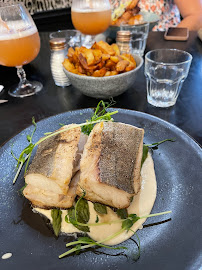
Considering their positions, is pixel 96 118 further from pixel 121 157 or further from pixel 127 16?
pixel 127 16

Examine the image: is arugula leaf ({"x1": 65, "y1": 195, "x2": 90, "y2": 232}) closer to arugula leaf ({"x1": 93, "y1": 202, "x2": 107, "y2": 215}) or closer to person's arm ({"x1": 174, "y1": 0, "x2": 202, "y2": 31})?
arugula leaf ({"x1": 93, "y1": 202, "x2": 107, "y2": 215})

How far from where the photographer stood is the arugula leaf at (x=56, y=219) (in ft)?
3.29

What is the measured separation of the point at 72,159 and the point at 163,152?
523mm

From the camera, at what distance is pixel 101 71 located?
1749 mm

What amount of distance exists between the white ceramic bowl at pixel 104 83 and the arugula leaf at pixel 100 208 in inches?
37.0

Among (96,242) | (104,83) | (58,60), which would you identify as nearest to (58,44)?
(58,60)

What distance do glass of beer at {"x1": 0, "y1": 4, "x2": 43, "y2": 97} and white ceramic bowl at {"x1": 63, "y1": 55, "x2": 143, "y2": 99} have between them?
0.56 meters

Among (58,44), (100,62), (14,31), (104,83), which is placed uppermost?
(14,31)

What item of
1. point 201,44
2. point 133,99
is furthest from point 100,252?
point 201,44

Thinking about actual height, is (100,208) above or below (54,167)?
below

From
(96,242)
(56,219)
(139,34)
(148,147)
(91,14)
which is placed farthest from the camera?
(139,34)

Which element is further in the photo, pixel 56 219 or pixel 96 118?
pixel 96 118

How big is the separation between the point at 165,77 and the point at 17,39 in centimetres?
132

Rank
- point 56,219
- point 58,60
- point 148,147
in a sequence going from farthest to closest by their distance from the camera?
1. point 58,60
2. point 148,147
3. point 56,219
